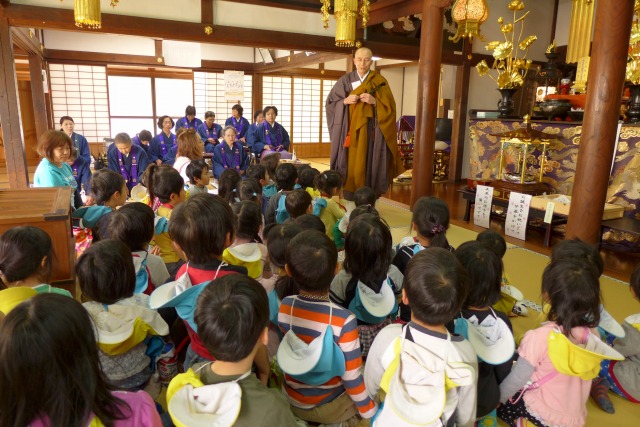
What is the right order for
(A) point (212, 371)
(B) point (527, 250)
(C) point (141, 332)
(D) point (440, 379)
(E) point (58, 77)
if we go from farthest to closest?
(E) point (58, 77)
(B) point (527, 250)
(C) point (141, 332)
(D) point (440, 379)
(A) point (212, 371)

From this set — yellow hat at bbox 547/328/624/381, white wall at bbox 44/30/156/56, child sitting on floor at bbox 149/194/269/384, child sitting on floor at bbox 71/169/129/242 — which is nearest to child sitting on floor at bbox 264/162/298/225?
child sitting on floor at bbox 71/169/129/242

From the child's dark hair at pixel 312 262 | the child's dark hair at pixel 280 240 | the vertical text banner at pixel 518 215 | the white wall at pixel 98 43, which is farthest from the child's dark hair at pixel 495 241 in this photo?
the white wall at pixel 98 43

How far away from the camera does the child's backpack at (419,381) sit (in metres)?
1.21

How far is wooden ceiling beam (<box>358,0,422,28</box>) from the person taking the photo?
18.3ft

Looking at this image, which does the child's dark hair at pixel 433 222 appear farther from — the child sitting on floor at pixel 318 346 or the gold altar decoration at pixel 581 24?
the gold altar decoration at pixel 581 24

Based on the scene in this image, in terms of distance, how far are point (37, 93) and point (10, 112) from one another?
120 inches

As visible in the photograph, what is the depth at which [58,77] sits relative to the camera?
9.46 m

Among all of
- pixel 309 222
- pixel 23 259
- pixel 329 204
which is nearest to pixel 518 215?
pixel 329 204

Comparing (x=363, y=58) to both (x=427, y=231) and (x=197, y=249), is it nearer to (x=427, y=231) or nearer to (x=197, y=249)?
(x=427, y=231)

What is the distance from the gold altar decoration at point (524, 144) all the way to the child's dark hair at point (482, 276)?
3694 millimetres

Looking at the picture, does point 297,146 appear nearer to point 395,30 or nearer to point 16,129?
point 395,30

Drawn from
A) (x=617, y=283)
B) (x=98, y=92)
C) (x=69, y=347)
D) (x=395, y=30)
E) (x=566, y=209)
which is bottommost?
(x=617, y=283)

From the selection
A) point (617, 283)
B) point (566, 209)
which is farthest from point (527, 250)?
point (617, 283)

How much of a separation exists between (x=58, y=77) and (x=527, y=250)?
9.75 m
